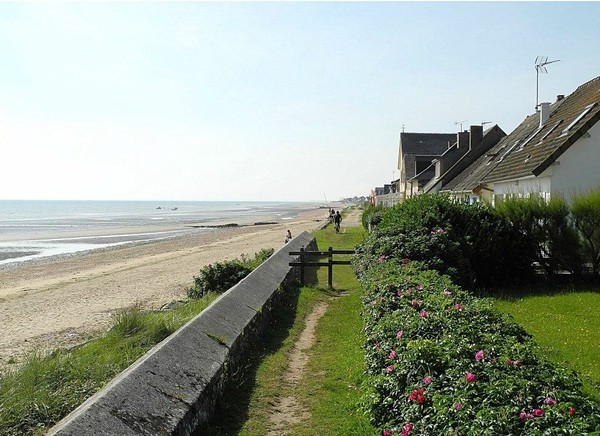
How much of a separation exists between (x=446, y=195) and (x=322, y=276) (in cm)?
513

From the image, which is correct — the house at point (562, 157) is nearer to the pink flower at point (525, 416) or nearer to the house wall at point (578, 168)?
the house wall at point (578, 168)

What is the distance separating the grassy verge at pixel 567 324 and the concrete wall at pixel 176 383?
12.4 feet

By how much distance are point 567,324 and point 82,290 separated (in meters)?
18.6

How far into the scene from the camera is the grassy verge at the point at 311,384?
6094 millimetres

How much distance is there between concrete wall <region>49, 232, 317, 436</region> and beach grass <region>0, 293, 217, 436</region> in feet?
1.97

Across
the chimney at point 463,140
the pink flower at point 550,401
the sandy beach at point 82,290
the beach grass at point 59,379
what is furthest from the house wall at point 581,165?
the chimney at point 463,140

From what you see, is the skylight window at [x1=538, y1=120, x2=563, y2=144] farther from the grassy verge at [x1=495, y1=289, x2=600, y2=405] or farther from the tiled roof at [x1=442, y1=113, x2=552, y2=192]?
the grassy verge at [x1=495, y1=289, x2=600, y2=405]

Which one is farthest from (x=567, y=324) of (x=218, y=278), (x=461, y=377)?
(x=218, y=278)

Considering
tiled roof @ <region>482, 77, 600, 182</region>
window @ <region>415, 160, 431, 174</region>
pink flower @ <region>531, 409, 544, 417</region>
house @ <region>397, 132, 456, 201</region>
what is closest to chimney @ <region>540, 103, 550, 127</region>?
tiled roof @ <region>482, 77, 600, 182</region>

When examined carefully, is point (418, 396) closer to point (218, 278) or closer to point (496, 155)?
point (218, 278)

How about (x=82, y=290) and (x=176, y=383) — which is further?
(x=82, y=290)

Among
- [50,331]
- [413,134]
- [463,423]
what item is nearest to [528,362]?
[463,423]

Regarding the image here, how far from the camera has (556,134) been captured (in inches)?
805

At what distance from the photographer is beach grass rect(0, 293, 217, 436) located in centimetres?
522
